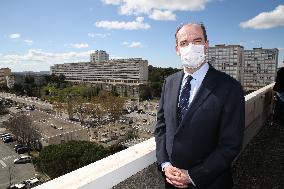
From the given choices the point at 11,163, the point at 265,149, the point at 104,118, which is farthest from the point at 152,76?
the point at 265,149

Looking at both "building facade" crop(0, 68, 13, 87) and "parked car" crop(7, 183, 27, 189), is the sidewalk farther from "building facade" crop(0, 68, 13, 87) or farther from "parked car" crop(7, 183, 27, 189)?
"building facade" crop(0, 68, 13, 87)

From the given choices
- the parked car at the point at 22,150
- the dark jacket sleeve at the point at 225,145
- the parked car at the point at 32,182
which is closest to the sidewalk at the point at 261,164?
the dark jacket sleeve at the point at 225,145

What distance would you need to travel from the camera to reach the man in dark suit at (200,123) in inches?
55.6

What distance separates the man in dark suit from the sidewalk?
132 cm

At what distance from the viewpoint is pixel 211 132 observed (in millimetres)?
1437

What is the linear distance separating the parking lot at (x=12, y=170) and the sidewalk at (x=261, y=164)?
27.6 metres

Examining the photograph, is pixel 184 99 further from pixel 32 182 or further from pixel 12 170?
pixel 12 170

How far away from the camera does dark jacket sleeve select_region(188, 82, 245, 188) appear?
4.59ft

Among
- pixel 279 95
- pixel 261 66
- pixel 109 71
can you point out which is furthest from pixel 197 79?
pixel 109 71

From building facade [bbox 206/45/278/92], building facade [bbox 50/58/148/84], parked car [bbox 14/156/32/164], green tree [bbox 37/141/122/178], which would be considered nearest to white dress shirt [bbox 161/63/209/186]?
green tree [bbox 37/141/122/178]

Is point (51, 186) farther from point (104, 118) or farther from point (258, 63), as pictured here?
point (258, 63)

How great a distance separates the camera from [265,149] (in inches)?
142

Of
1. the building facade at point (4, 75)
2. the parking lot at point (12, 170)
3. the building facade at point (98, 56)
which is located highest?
the building facade at point (98, 56)

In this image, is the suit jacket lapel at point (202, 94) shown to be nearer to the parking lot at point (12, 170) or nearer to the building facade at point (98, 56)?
the parking lot at point (12, 170)
